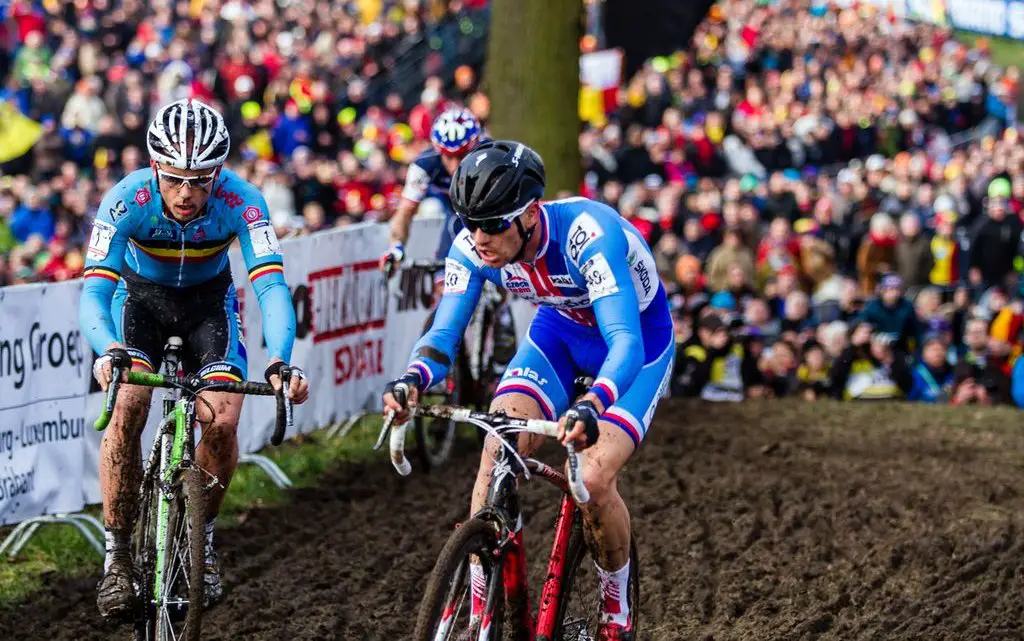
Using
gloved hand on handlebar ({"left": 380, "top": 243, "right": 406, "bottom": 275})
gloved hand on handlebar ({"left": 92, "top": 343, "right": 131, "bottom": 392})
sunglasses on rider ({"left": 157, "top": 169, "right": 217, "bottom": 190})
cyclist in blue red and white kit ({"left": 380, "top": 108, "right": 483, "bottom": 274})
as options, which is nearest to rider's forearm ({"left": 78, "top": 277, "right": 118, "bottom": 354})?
gloved hand on handlebar ({"left": 92, "top": 343, "right": 131, "bottom": 392})

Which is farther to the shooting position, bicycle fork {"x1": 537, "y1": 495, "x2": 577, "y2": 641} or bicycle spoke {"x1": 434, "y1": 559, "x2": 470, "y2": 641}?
bicycle fork {"x1": 537, "y1": 495, "x2": 577, "y2": 641}

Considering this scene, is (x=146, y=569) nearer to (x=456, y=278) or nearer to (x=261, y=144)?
(x=456, y=278)

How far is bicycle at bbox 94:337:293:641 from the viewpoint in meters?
6.03

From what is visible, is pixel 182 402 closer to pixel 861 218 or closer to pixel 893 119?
pixel 861 218

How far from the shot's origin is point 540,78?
14.8 m

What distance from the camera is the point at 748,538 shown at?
9.20 meters

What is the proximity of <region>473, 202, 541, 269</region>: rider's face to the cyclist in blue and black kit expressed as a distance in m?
0.97

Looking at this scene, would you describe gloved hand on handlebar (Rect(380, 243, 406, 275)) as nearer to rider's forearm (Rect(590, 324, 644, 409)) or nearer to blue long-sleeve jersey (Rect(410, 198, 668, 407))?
blue long-sleeve jersey (Rect(410, 198, 668, 407))

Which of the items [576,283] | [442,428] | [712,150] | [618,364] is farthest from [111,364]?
[712,150]

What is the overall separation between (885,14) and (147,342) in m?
27.2

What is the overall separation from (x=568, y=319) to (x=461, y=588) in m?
1.48

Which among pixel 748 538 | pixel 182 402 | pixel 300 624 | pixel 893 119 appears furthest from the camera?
pixel 893 119

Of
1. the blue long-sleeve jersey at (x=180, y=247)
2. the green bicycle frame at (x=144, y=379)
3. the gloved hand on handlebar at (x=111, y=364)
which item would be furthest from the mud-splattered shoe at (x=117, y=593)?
the blue long-sleeve jersey at (x=180, y=247)

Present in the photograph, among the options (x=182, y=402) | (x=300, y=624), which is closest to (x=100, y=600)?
(x=182, y=402)
